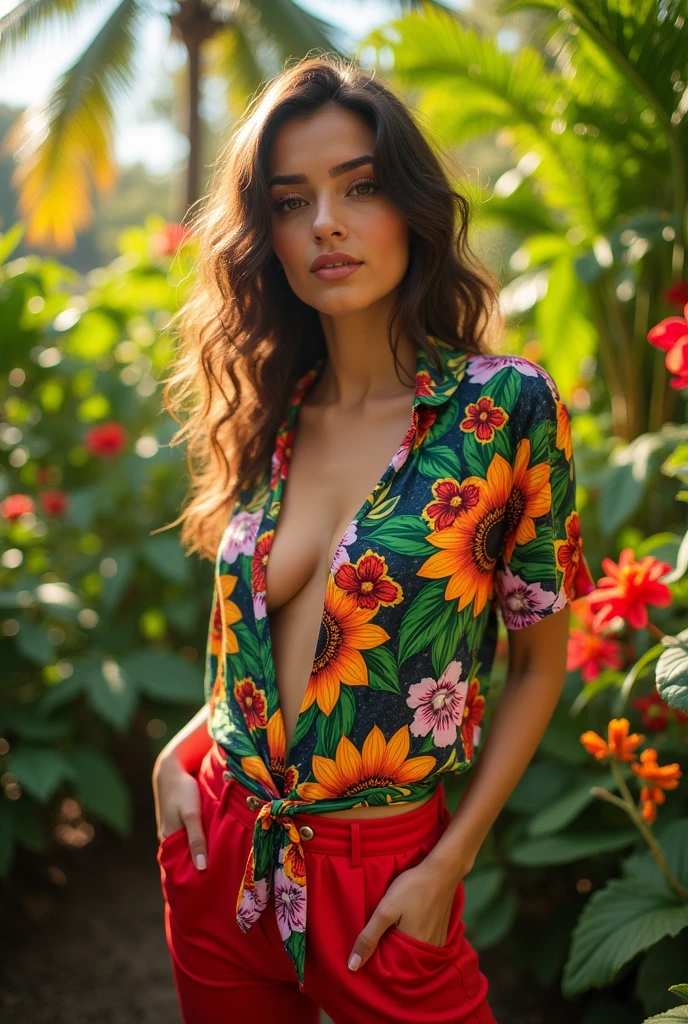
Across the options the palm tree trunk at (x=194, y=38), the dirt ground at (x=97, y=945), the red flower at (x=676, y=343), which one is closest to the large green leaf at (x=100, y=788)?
the dirt ground at (x=97, y=945)

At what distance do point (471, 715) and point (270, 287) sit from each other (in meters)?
0.96

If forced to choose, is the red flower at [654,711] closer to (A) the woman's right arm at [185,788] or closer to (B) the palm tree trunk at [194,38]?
(A) the woman's right arm at [185,788]

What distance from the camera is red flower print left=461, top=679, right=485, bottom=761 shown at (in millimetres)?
1563

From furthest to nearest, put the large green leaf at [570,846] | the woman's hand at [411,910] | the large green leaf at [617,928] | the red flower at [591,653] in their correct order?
the large green leaf at [570,846], the red flower at [591,653], the large green leaf at [617,928], the woman's hand at [411,910]

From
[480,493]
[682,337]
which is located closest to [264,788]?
[480,493]

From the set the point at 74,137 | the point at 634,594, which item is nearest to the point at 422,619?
the point at 634,594

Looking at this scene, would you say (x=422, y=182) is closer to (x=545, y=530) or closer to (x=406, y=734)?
(x=545, y=530)

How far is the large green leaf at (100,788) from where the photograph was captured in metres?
2.95

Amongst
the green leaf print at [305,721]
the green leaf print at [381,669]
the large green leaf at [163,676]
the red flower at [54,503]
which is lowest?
the large green leaf at [163,676]

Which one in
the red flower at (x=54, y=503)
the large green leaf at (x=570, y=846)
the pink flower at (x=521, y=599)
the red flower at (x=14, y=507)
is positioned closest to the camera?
the pink flower at (x=521, y=599)

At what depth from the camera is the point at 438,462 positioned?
1473 mm

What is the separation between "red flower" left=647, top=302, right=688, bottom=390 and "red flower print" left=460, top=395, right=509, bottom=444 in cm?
33

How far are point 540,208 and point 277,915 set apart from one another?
286 centimetres

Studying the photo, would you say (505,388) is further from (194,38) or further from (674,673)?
(194,38)
